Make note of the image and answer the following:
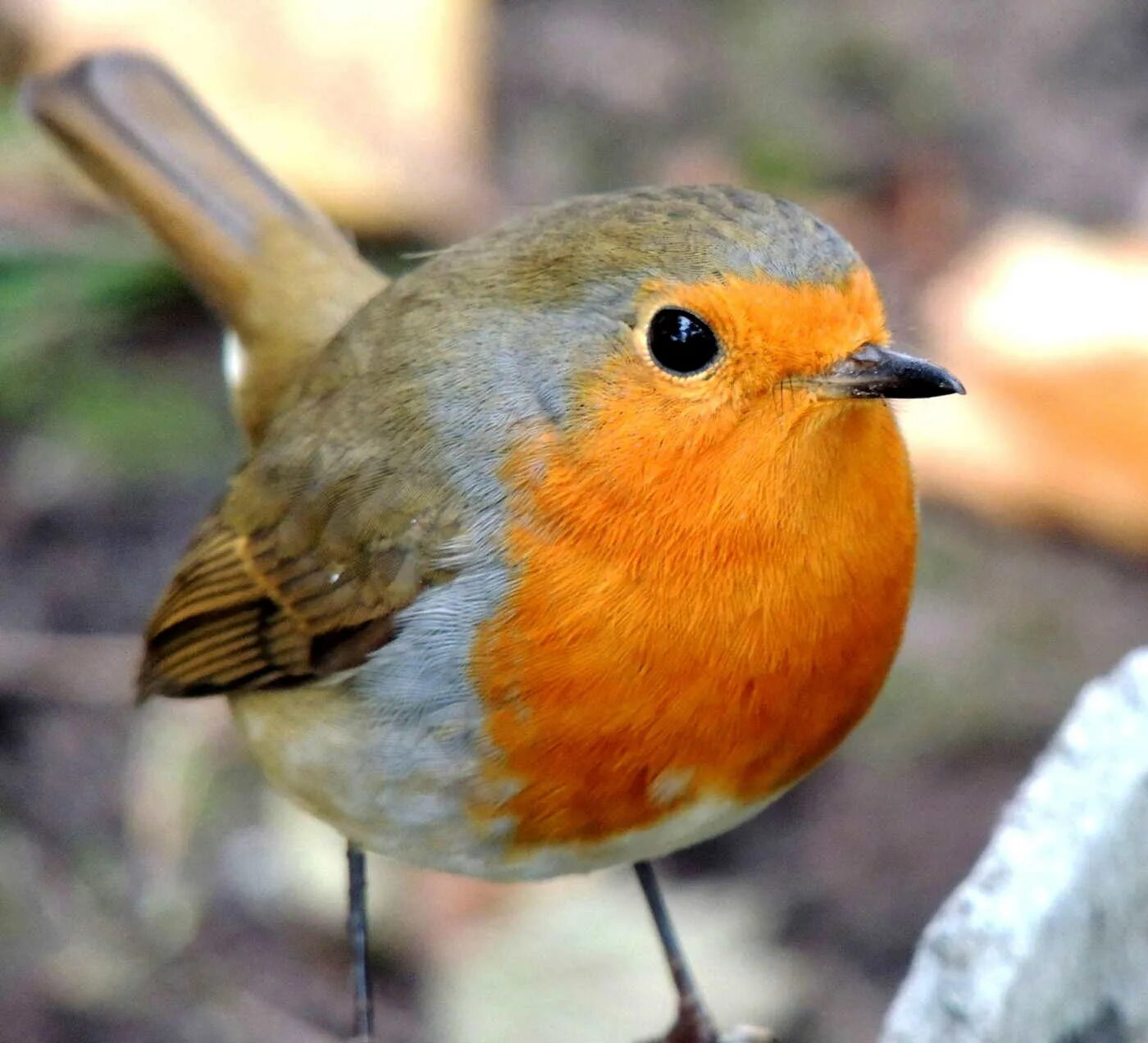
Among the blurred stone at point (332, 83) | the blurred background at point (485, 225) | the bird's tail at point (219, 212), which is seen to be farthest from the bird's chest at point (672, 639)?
the blurred stone at point (332, 83)

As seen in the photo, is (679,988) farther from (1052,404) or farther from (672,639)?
(1052,404)

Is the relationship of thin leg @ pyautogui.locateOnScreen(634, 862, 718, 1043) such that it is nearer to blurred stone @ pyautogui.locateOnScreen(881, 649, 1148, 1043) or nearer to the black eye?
blurred stone @ pyautogui.locateOnScreen(881, 649, 1148, 1043)

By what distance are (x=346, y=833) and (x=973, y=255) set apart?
318cm

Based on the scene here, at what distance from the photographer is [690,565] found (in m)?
2.26

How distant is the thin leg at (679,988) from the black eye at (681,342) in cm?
105

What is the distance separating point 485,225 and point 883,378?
9.72ft

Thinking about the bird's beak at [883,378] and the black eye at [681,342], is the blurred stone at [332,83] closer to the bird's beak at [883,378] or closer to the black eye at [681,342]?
the black eye at [681,342]

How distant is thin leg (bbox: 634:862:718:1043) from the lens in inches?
114

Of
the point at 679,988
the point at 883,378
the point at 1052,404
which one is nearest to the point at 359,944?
the point at 679,988

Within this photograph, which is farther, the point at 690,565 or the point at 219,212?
the point at 219,212

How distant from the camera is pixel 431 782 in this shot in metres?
2.40

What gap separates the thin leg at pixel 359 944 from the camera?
9.73 feet

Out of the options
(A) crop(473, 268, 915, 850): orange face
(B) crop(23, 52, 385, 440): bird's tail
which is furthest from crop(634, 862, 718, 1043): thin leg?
(B) crop(23, 52, 385, 440): bird's tail

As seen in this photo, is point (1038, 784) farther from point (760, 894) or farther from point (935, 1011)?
point (760, 894)
